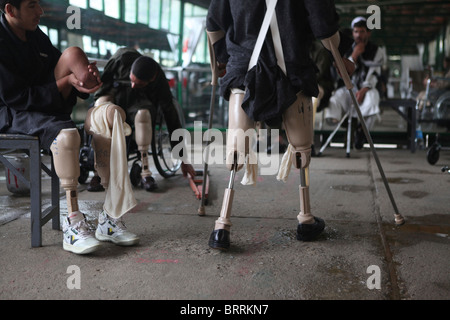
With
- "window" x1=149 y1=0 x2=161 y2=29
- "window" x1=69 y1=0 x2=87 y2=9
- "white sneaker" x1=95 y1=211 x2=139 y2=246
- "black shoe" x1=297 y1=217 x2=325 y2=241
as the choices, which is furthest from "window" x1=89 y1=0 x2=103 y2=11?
"black shoe" x1=297 y1=217 x2=325 y2=241

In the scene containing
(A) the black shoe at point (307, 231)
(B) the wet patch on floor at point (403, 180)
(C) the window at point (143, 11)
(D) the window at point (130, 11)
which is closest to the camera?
(A) the black shoe at point (307, 231)

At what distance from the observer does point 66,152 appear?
91.1 inches

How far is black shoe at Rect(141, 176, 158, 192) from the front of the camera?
12.8 ft

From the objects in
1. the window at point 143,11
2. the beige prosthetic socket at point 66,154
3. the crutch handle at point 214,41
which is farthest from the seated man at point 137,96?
the window at point 143,11

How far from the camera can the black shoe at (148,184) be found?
3910mm

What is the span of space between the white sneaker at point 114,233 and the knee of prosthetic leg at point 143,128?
1480mm

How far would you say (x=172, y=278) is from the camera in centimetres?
203

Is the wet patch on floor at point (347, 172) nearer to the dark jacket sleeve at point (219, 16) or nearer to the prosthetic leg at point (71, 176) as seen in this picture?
the dark jacket sleeve at point (219, 16)

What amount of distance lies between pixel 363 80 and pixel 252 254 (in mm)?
4221

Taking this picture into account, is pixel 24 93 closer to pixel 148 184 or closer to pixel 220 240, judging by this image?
pixel 220 240

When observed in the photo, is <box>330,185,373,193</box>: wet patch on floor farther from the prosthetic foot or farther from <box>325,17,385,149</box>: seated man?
<box>325,17,385,149</box>: seated man

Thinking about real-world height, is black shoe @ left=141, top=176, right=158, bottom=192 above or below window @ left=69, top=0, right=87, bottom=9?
below
